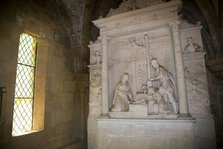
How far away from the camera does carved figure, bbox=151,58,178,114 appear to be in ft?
13.5

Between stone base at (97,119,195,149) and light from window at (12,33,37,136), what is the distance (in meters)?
1.95

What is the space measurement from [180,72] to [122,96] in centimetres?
151

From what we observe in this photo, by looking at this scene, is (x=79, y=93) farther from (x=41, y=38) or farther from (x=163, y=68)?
(x=163, y=68)

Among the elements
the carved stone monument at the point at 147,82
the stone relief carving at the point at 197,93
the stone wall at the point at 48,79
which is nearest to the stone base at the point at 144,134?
the carved stone monument at the point at 147,82

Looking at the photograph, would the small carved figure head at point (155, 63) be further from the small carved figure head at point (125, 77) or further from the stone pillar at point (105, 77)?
the stone pillar at point (105, 77)

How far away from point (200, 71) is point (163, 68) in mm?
844

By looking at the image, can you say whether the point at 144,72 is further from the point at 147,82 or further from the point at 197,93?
the point at 197,93

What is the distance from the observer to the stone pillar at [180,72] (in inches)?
153

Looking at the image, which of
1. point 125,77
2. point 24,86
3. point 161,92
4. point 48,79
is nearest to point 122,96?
point 125,77

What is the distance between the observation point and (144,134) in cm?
410

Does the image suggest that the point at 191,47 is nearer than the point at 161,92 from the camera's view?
No

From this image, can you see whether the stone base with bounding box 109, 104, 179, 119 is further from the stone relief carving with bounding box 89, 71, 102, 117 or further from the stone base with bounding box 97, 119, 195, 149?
the stone relief carving with bounding box 89, 71, 102, 117

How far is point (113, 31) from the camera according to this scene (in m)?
4.93

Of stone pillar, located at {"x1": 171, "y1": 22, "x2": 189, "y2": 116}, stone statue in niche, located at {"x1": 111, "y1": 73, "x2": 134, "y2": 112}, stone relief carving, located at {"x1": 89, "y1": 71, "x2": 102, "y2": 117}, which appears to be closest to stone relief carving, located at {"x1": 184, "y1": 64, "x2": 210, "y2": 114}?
stone pillar, located at {"x1": 171, "y1": 22, "x2": 189, "y2": 116}
